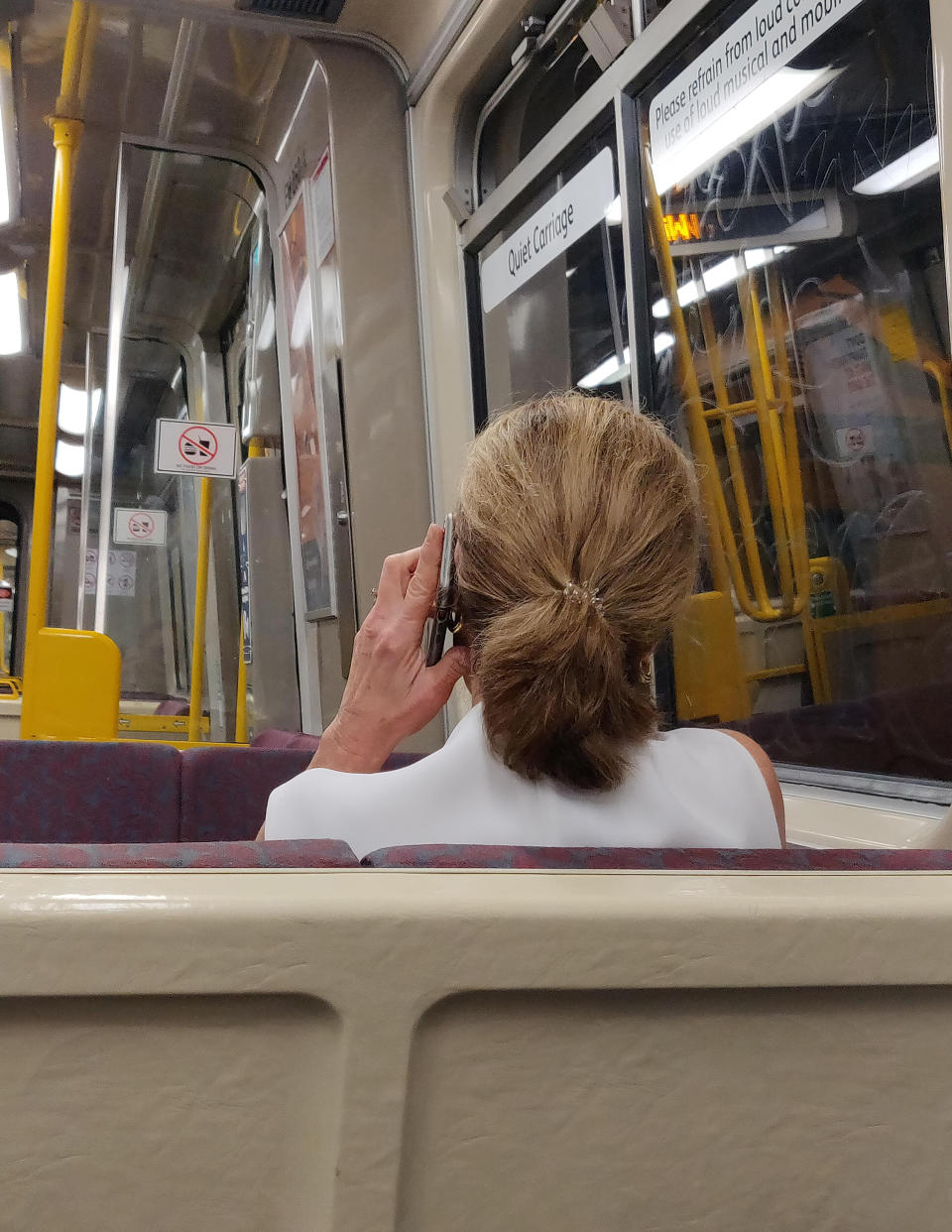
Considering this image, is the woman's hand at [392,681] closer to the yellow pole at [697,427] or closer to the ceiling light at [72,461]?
the yellow pole at [697,427]

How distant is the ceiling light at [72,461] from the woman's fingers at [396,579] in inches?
118

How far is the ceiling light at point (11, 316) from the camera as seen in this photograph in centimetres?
493

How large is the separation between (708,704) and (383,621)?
5.26 ft

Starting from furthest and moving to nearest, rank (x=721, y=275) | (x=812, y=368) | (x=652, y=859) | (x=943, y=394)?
(x=721, y=275) < (x=812, y=368) < (x=943, y=394) < (x=652, y=859)

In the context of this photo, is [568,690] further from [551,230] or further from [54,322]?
[54,322]

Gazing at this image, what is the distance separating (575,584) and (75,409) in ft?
14.5

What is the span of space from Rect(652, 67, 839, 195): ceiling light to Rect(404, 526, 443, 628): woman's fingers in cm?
147

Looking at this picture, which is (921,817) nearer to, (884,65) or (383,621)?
(383,621)

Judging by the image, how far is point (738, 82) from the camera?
2375 millimetres

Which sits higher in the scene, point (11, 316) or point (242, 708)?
point (11, 316)

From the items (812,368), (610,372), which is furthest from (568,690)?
(610,372)

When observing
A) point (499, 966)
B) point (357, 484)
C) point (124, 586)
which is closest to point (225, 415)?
point (124, 586)

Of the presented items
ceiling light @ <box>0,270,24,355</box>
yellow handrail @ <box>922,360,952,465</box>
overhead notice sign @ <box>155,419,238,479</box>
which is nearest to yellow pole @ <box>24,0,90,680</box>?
overhead notice sign @ <box>155,419,238,479</box>

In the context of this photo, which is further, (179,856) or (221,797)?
(221,797)
